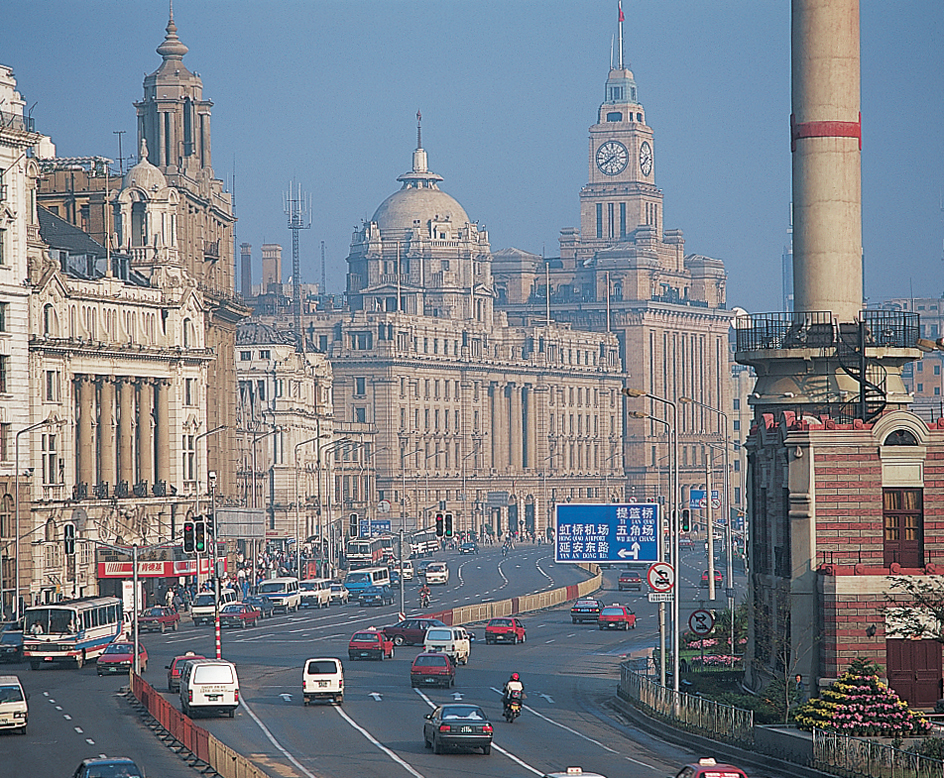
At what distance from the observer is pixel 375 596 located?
134625 millimetres

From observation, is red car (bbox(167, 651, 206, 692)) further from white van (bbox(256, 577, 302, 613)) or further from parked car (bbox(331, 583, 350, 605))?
parked car (bbox(331, 583, 350, 605))

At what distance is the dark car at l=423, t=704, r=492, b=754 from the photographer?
55031 millimetres

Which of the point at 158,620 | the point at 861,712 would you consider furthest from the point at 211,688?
the point at 158,620

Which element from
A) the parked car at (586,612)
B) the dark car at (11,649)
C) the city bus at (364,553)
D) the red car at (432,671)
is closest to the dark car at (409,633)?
the dark car at (11,649)

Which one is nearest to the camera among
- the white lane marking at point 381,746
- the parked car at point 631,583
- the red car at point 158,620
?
the white lane marking at point 381,746

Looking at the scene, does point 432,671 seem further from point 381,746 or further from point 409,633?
Result: point 409,633

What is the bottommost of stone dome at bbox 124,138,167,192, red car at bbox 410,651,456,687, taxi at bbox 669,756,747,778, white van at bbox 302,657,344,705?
red car at bbox 410,651,456,687

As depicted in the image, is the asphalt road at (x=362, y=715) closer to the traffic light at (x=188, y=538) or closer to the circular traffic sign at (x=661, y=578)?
the circular traffic sign at (x=661, y=578)

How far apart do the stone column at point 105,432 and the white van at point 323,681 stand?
232 feet

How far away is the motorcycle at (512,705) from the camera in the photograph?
6444 centimetres

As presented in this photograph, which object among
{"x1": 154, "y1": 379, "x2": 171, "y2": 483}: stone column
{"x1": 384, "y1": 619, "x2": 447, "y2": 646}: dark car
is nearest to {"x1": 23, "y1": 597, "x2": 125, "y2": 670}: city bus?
{"x1": 384, "y1": 619, "x2": 447, "y2": 646}: dark car

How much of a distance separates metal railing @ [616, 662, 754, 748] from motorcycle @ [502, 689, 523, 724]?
430 centimetres

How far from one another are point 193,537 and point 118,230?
2880 inches

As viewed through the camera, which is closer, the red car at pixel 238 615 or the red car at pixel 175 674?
the red car at pixel 175 674
